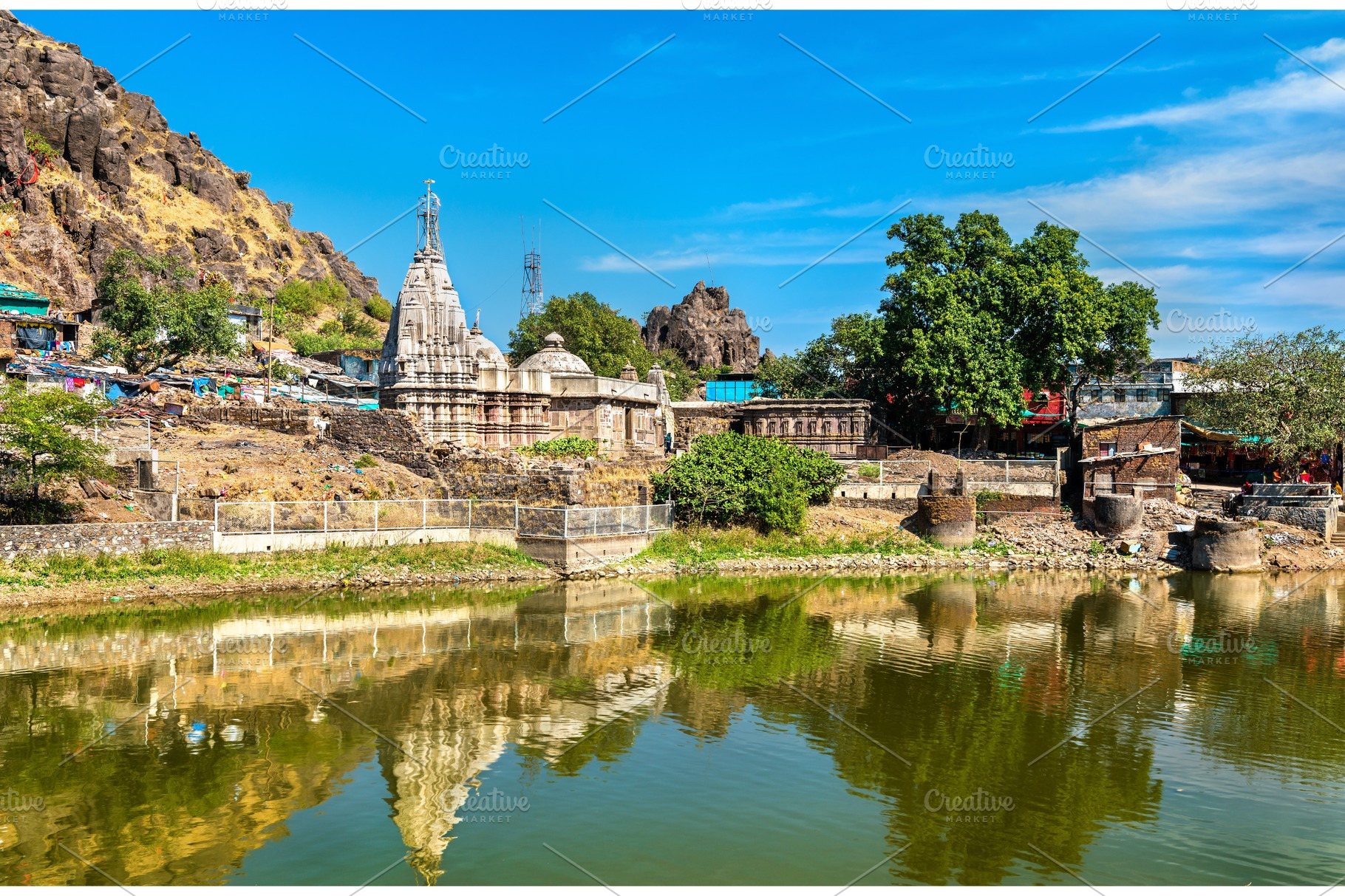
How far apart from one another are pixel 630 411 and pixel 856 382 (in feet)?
41.1

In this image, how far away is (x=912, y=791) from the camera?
40.3 ft

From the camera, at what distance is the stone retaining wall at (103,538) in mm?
22062

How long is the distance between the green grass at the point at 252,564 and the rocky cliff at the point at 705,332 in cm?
6809

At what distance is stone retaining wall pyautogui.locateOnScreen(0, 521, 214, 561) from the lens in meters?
22.1

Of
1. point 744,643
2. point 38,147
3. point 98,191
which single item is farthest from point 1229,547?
point 98,191

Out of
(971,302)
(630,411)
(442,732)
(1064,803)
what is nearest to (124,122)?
(630,411)

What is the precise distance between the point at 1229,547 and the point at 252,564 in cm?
2992

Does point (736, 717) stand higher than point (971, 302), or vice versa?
point (971, 302)

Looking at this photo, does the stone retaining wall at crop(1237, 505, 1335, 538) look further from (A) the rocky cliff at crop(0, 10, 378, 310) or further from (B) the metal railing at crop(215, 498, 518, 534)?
(A) the rocky cliff at crop(0, 10, 378, 310)

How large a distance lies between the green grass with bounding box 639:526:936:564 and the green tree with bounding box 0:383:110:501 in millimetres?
15369

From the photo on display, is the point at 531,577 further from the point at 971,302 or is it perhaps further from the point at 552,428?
the point at 971,302

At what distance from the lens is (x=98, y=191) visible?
2945 inches

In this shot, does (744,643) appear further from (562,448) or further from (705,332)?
(705,332)

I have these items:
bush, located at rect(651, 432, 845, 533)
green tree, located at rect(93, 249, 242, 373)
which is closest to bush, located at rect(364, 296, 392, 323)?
green tree, located at rect(93, 249, 242, 373)
